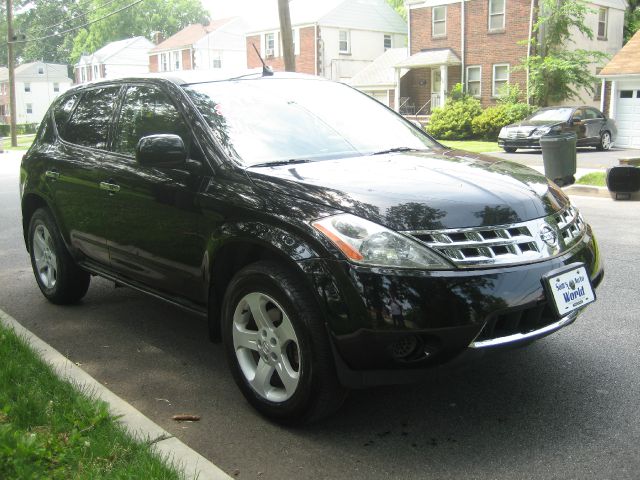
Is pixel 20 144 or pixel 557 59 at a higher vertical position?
pixel 557 59

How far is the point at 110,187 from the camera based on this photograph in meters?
4.86

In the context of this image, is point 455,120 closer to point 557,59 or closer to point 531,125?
point 557,59

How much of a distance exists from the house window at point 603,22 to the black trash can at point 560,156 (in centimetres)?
2456

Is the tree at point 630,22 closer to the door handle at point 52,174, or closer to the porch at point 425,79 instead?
the porch at point 425,79

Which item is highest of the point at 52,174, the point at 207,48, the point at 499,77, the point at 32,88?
the point at 207,48

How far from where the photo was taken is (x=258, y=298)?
3596 millimetres

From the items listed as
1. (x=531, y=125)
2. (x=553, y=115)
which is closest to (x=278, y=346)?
(x=531, y=125)

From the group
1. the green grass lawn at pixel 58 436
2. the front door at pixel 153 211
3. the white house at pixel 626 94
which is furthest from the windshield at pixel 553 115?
the green grass lawn at pixel 58 436

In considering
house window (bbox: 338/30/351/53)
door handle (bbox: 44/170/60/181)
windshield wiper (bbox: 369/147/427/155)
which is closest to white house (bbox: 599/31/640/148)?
house window (bbox: 338/30/351/53)

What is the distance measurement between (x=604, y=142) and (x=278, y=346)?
963 inches

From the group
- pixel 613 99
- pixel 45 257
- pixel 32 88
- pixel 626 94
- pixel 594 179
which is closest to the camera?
pixel 45 257

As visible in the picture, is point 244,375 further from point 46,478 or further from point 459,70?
point 459,70

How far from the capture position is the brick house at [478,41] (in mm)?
32969

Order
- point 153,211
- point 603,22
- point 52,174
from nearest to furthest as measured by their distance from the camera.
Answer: point 153,211, point 52,174, point 603,22
